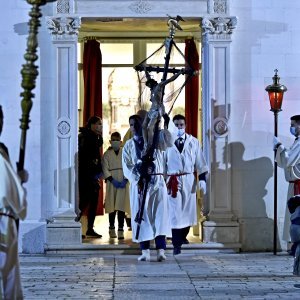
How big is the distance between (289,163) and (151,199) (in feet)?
6.47

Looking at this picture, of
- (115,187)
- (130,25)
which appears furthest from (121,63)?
(115,187)

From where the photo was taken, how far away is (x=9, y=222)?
25.3 feet

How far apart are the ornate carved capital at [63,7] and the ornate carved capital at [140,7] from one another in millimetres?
912

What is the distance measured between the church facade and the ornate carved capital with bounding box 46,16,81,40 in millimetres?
14

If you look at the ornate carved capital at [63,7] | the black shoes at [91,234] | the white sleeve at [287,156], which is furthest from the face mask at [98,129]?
the white sleeve at [287,156]

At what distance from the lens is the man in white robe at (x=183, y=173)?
46.6 feet

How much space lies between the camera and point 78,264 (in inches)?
521

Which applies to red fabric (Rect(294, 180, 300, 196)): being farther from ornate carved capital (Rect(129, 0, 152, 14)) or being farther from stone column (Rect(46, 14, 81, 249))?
ornate carved capital (Rect(129, 0, 152, 14))

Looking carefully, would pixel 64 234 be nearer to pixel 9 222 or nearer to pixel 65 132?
pixel 65 132

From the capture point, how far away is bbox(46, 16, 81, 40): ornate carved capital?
1446 centimetres

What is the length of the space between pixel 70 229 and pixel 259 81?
3.51m

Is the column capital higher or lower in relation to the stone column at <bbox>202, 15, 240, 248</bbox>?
higher

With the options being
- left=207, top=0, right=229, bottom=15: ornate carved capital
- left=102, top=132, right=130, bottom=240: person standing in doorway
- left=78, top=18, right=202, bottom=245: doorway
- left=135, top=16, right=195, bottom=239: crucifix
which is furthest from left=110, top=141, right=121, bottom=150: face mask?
left=207, top=0, right=229, bottom=15: ornate carved capital

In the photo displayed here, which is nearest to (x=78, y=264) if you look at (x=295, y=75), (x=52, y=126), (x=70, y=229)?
(x=70, y=229)
